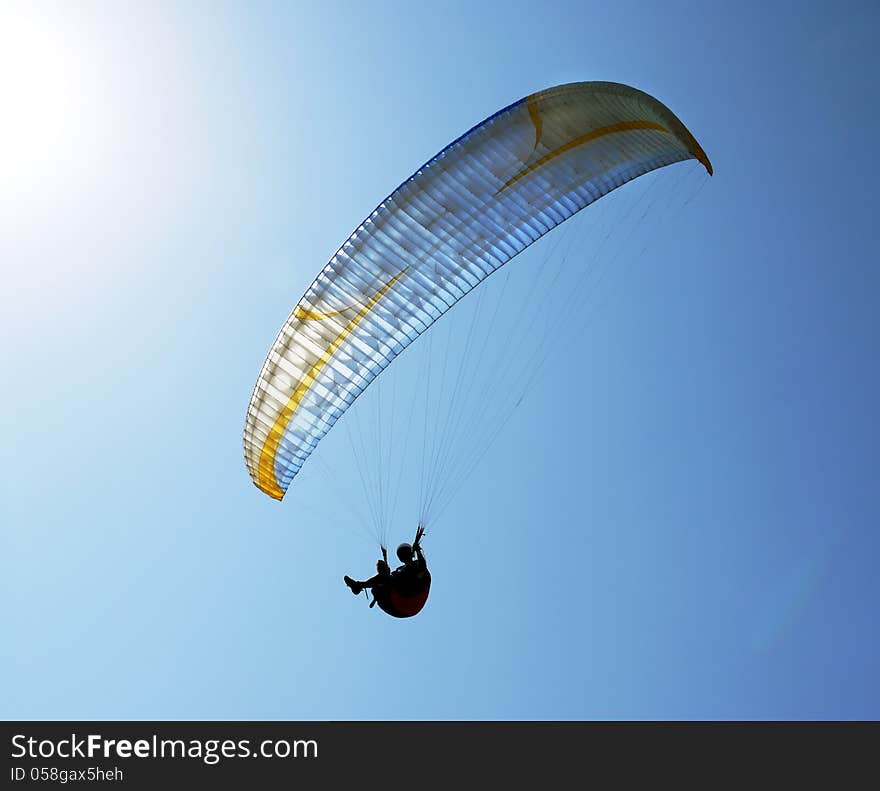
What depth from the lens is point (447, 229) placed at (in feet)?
48.0

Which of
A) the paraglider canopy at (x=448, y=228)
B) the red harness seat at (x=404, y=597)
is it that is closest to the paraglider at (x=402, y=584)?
the red harness seat at (x=404, y=597)

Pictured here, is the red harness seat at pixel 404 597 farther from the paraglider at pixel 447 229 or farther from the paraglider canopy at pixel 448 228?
the paraglider canopy at pixel 448 228

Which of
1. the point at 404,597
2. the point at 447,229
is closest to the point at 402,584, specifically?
the point at 404,597

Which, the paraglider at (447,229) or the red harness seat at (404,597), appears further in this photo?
the red harness seat at (404,597)

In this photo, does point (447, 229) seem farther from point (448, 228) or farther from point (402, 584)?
point (402, 584)

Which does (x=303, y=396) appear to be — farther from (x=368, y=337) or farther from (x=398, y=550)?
(x=398, y=550)

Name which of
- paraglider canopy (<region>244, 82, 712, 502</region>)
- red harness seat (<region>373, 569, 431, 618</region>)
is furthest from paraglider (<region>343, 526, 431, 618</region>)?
paraglider canopy (<region>244, 82, 712, 502</region>)

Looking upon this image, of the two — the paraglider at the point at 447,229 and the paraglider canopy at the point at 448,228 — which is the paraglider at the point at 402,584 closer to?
the paraglider at the point at 447,229

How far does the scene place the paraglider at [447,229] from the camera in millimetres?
14078

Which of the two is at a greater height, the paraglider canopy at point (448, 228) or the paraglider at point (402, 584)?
the paraglider canopy at point (448, 228)

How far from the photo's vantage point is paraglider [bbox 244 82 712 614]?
46.2 ft
